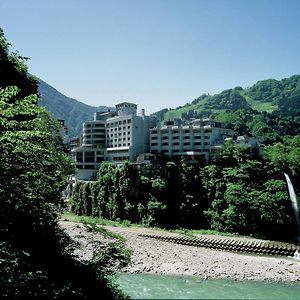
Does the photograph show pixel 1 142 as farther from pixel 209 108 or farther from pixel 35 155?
pixel 209 108

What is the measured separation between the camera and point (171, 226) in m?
43.9

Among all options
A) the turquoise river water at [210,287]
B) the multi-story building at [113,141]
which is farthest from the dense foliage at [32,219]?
the multi-story building at [113,141]

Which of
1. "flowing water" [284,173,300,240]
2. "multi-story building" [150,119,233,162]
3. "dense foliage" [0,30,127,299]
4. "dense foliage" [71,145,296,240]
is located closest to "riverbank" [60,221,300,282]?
"dense foliage" [71,145,296,240]

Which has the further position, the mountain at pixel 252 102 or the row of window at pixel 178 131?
the mountain at pixel 252 102

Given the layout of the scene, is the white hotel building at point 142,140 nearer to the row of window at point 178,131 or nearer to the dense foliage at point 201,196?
the row of window at point 178,131

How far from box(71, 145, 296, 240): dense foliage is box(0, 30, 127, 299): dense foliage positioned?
27218 millimetres

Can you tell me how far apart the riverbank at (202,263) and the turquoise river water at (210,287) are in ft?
2.98

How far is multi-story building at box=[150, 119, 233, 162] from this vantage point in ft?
175

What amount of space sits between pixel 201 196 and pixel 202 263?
18.4 m

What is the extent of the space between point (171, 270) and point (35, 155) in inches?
698

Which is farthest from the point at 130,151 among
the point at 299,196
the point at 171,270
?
the point at 171,270

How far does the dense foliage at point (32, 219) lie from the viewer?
30.1 ft

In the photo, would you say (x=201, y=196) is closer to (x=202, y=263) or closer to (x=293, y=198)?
(x=293, y=198)

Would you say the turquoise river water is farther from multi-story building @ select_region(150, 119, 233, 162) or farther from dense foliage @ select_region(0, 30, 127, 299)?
multi-story building @ select_region(150, 119, 233, 162)
